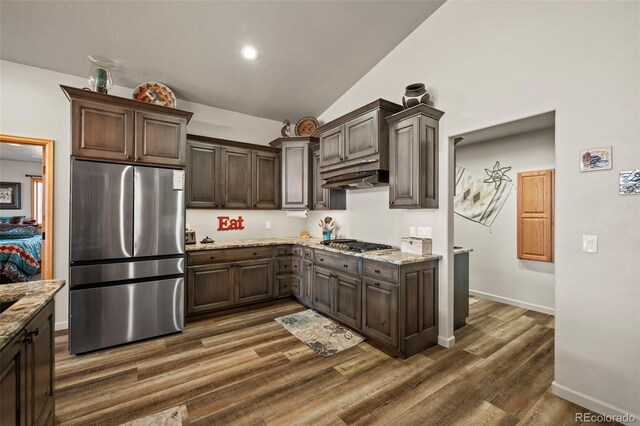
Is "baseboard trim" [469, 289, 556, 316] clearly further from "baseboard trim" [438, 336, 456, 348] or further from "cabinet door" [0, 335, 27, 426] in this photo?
"cabinet door" [0, 335, 27, 426]

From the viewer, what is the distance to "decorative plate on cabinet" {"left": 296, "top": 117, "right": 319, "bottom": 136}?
458 cm

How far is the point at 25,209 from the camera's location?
730cm

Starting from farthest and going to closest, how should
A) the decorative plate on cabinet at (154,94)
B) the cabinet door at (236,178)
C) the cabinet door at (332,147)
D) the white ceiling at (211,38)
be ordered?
the cabinet door at (236,178), the cabinet door at (332,147), the decorative plate on cabinet at (154,94), the white ceiling at (211,38)

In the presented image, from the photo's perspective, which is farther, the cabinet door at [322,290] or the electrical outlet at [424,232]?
the cabinet door at [322,290]

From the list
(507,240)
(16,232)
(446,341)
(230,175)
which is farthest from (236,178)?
(16,232)

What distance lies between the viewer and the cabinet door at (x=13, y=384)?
109 cm

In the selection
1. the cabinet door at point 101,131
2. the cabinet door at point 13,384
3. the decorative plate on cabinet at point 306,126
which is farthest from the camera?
the decorative plate on cabinet at point 306,126

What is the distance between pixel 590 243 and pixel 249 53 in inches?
144

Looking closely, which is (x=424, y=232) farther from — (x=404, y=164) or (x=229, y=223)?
(x=229, y=223)

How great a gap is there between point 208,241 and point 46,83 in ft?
8.28

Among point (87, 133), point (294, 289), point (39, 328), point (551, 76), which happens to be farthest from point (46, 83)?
point (551, 76)

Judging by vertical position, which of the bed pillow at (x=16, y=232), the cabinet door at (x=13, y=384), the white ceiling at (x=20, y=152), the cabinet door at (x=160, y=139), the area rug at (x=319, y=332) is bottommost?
the area rug at (x=319, y=332)

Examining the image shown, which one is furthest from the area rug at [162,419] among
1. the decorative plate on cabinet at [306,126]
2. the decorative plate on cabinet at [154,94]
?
the decorative plate on cabinet at [306,126]

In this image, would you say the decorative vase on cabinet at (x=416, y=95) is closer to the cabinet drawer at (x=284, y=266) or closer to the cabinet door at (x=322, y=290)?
the cabinet door at (x=322, y=290)
